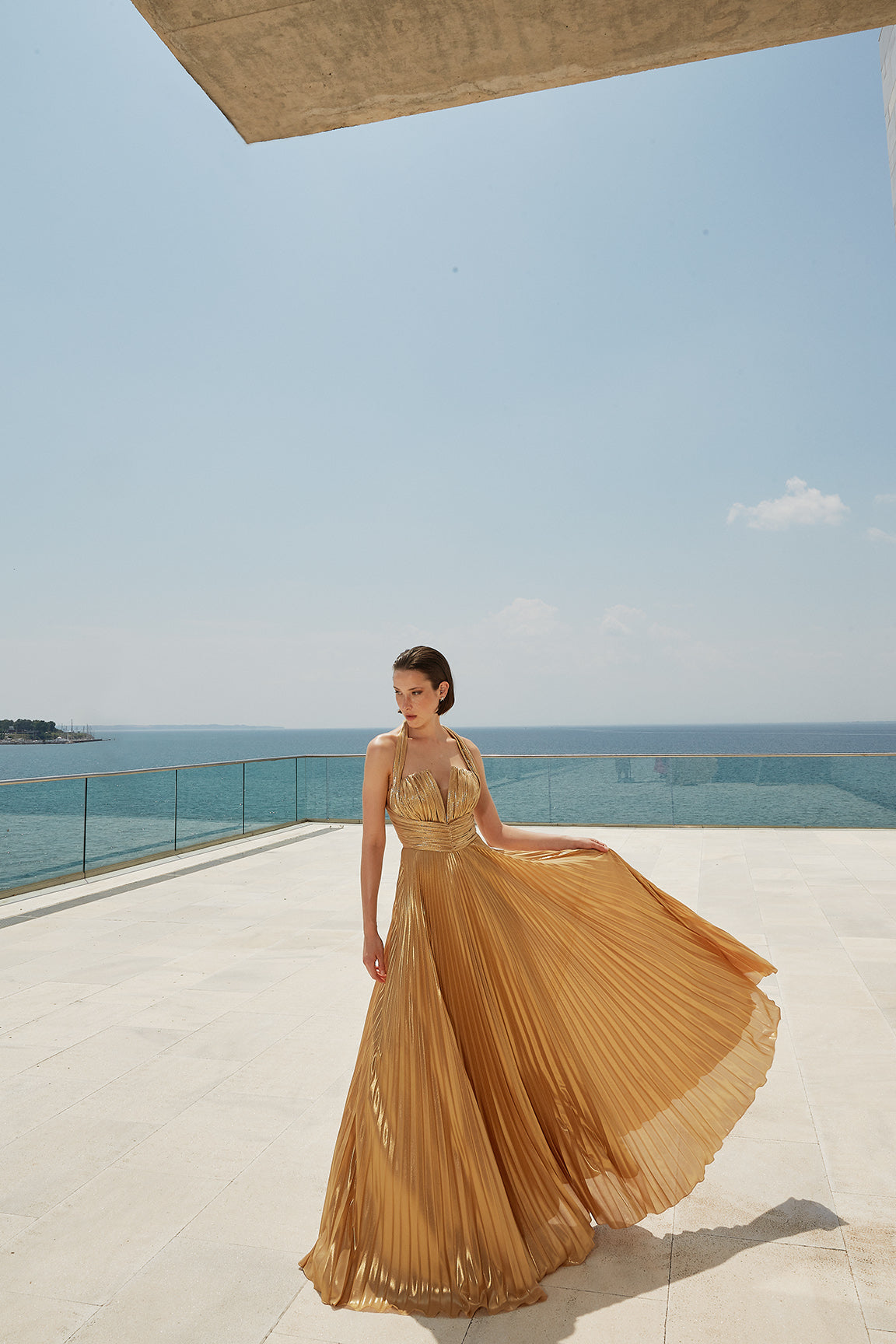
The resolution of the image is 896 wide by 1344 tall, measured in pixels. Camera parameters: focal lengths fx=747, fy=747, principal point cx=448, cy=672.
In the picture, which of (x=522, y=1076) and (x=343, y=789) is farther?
(x=343, y=789)

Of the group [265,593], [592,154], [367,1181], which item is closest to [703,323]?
[592,154]

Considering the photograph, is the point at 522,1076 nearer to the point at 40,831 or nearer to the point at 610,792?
the point at 40,831

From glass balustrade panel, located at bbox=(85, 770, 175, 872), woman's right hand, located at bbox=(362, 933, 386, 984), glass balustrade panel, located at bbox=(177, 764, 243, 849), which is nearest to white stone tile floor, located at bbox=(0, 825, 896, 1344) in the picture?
woman's right hand, located at bbox=(362, 933, 386, 984)

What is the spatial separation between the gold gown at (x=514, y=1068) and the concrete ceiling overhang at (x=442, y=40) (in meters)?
2.24

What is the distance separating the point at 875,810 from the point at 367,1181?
9002 mm

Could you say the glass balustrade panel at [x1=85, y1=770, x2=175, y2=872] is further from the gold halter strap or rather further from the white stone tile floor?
the gold halter strap

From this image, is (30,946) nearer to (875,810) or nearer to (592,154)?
(875,810)

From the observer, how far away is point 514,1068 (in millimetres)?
1789

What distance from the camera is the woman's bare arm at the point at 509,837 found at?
2150 mm

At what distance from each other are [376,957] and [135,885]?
17.5 feet

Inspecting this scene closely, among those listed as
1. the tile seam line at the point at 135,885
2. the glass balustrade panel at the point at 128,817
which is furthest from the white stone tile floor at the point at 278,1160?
the glass balustrade panel at the point at 128,817

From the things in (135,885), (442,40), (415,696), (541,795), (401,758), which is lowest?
(135,885)

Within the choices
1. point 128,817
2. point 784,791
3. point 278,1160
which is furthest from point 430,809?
point 784,791

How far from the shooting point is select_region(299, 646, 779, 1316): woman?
1.62 meters
